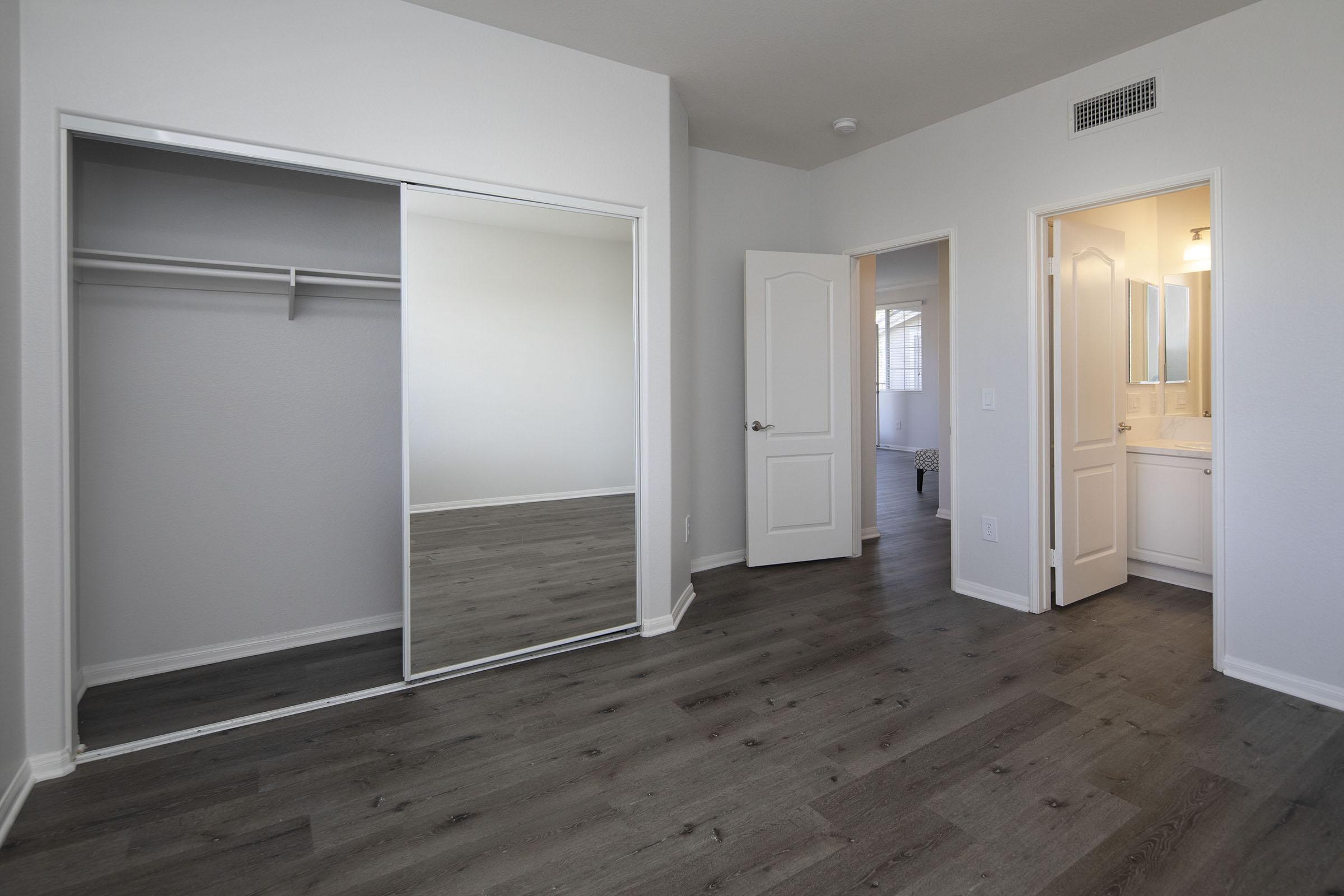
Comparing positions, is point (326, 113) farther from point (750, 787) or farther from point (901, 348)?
point (901, 348)

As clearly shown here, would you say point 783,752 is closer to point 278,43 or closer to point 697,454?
point 697,454

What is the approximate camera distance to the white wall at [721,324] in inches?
171

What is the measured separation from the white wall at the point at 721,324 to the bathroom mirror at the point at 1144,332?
2.25m

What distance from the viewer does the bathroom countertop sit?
12.5 feet

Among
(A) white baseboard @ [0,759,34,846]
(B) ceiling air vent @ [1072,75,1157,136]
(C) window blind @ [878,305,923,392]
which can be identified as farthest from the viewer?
(C) window blind @ [878,305,923,392]

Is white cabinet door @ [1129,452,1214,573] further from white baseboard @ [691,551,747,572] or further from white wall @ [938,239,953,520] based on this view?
white baseboard @ [691,551,747,572]

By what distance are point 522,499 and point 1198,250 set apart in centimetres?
451

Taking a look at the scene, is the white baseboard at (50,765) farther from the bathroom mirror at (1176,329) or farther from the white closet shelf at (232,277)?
the bathroom mirror at (1176,329)

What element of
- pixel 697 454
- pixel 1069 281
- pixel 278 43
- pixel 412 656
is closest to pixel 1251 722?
pixel 1069 281

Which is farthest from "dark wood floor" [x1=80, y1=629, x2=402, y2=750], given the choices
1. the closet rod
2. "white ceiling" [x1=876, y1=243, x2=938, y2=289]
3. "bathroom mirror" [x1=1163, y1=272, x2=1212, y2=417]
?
"white ceiling" [x1=876, y1=243, x2=938, y2=289]

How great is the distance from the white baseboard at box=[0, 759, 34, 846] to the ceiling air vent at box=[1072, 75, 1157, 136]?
485cm

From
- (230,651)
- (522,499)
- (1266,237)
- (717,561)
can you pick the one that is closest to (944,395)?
(717,561)

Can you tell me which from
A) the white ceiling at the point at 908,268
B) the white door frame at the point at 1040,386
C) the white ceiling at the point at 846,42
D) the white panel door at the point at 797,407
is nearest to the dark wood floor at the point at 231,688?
the white panel door at the point at 797,407

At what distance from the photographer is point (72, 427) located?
7.92ft
